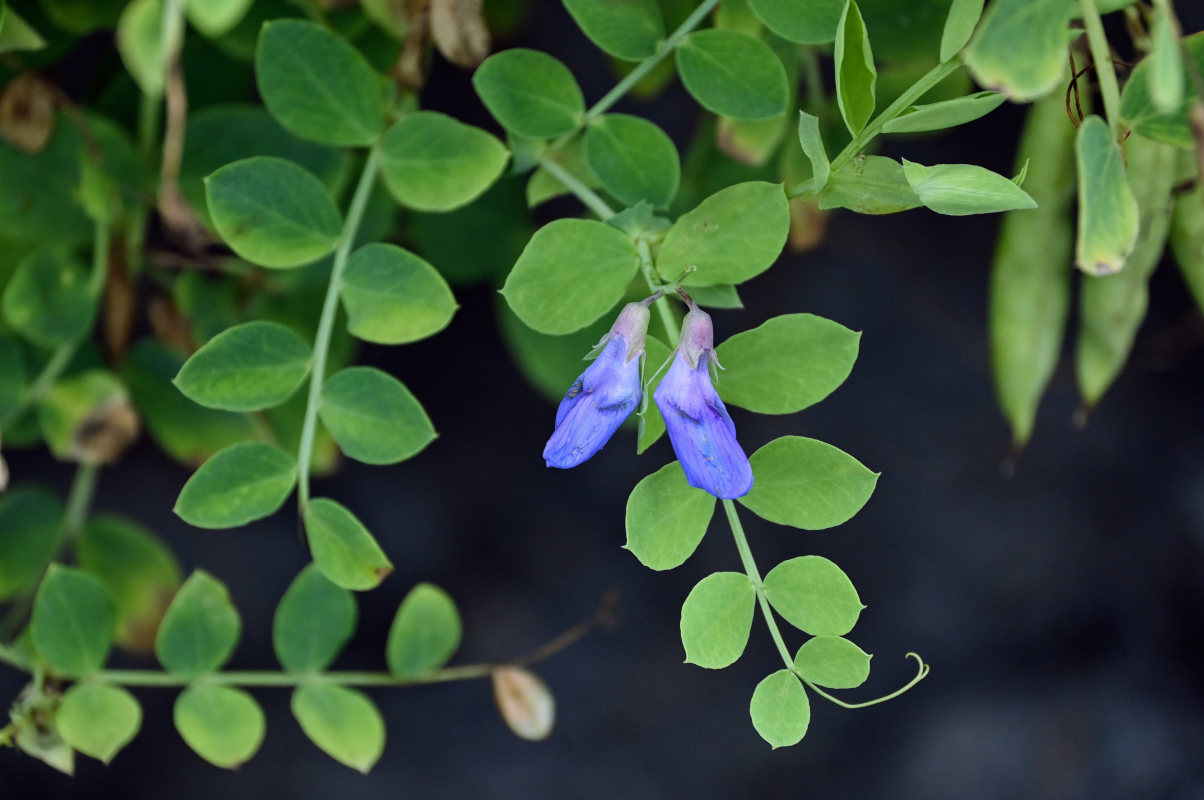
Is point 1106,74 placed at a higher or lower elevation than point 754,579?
higher

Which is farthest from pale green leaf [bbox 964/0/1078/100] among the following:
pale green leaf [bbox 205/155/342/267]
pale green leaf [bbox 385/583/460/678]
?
pale green leaf [bbox 385/583/460/678]

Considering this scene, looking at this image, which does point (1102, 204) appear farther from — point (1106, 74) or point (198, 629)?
point (198, 629)

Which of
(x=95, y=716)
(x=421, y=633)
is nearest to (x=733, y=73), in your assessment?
(x=421, y=633)

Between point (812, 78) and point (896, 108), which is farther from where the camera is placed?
point (812, 78)

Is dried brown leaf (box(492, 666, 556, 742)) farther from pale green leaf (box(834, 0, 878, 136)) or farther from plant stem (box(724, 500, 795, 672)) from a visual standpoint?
pale green leaf (box(834, 0, 878, 136))

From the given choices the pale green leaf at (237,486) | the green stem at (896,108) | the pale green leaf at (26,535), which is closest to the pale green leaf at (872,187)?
the green stem at (896,108)

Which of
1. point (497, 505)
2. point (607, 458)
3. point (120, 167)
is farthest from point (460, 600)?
point (120, 167)

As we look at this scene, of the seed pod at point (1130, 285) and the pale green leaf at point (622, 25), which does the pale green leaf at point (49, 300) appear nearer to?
the pale green leaf at point (622, 25)
